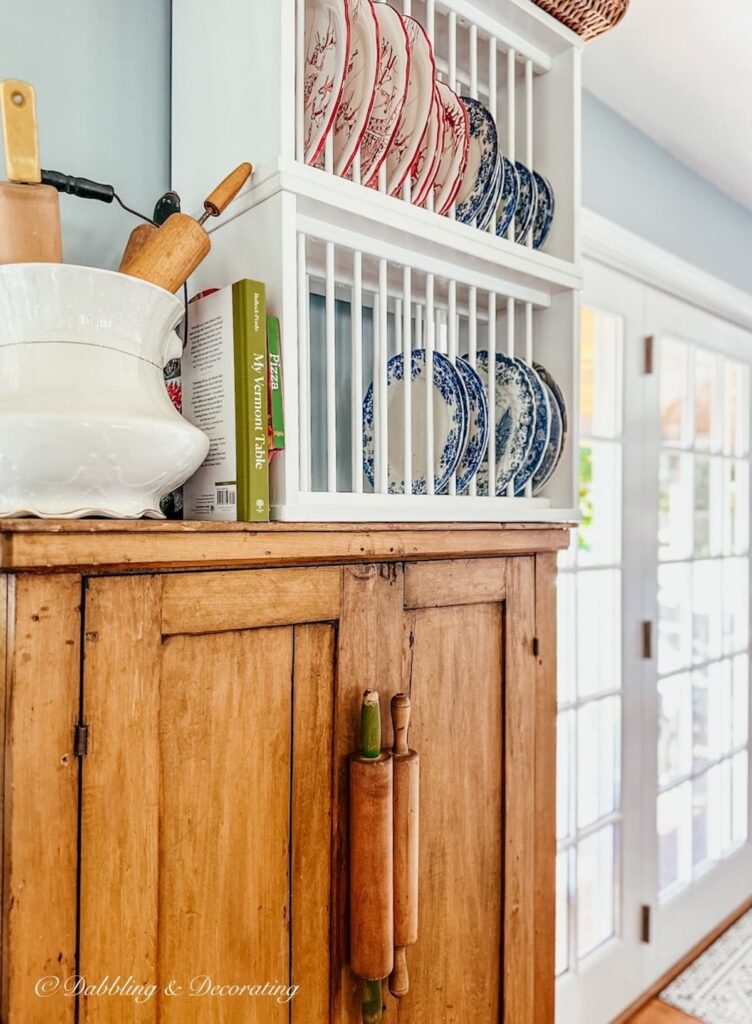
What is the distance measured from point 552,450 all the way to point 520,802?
0.56 meters

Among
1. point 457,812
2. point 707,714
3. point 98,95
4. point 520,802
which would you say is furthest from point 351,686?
point 707,714

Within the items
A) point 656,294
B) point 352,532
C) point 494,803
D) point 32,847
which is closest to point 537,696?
point 494,803

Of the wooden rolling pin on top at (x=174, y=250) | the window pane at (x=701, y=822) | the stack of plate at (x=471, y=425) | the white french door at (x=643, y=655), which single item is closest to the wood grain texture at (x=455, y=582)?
the stack of plate at (x=471, y=425)

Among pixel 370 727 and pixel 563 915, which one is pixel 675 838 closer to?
pixel 563 915

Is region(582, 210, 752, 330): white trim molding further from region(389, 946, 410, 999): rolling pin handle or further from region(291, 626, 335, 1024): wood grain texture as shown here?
region(389, 946, 410, 999): rolling pin handle

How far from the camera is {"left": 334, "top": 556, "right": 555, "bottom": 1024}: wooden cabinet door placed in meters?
0.99

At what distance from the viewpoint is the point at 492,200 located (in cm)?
118

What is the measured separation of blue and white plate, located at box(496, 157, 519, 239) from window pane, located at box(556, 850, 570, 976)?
148 cm

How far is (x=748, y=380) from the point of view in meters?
2.64

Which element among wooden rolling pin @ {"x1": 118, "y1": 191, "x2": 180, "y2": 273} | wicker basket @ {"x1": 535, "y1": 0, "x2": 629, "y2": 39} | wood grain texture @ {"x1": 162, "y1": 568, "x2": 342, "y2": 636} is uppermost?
wicker basket @ {"x1": 535, "y1": 0, "x2": 629, "y2": 39}

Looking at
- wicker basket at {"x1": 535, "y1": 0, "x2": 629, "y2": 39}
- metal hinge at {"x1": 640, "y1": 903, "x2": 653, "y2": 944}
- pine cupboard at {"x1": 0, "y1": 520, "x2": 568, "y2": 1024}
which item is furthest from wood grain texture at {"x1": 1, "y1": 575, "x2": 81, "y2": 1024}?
metal hinge at {"x1": 640, "y1": 903, "x2": 653, "y2": 944}

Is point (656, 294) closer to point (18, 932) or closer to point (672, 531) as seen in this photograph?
point (672, 531)

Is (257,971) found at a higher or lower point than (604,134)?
lower

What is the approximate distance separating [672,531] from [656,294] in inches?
27.3
